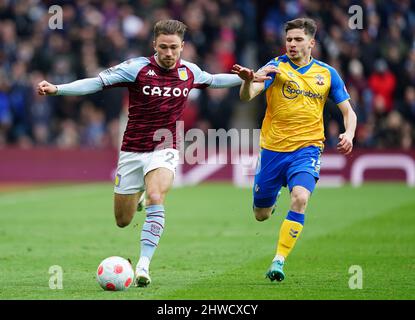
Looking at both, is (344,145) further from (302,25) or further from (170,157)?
(170,157)

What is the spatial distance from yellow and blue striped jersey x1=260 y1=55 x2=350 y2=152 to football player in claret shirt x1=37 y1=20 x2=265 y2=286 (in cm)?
70

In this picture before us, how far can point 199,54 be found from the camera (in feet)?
77.0

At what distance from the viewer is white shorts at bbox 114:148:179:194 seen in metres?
9.44

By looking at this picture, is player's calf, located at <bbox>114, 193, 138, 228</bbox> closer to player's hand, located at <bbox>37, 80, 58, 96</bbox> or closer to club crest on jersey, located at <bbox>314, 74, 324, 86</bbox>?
player's hand, located at <bbox>37, 80, 58, 96</bbox>

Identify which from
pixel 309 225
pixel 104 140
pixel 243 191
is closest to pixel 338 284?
pixel 309 225

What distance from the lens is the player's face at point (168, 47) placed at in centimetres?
923

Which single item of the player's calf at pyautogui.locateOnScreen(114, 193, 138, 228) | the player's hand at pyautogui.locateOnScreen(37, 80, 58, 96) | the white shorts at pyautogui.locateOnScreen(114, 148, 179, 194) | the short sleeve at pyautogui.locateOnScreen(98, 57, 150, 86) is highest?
the short sleeve at pyautogui.locateOnScreen(98, 57, 150, 86)

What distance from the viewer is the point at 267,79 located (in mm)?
9570

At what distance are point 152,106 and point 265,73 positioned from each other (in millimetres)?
1166

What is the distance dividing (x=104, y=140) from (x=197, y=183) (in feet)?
8.12

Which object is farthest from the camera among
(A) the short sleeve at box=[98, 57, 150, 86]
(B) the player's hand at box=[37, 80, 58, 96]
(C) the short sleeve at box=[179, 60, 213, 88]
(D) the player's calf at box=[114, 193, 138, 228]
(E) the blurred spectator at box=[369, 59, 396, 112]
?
(E) the blurred spectator at box=[369, 59, 396, 112]

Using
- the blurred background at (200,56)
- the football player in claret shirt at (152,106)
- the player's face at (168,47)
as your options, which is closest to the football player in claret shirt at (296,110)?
the football player in claret shirt at (152,106)

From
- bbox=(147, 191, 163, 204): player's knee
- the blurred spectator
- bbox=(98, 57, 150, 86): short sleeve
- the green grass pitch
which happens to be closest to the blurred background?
the blurred spectator

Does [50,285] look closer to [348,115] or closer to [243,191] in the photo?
[348,115]
